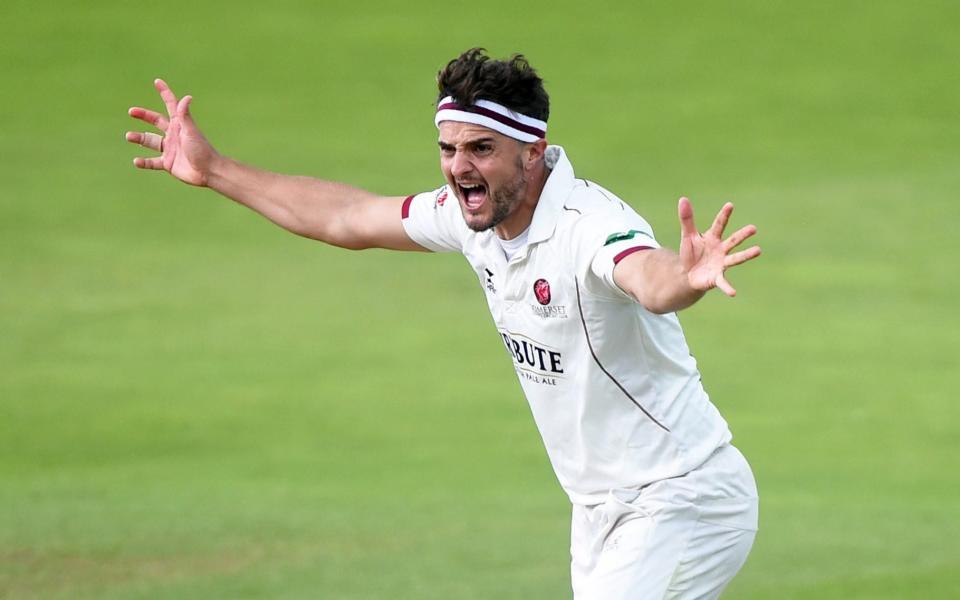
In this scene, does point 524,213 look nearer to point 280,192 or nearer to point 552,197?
point 552,197

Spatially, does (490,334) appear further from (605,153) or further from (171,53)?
(171,53)

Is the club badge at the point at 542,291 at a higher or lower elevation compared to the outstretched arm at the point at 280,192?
lower

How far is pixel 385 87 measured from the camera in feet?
63.2

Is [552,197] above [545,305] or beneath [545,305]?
above

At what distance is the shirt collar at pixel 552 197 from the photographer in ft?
19.2

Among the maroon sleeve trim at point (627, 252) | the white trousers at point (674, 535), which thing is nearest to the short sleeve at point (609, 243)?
the maroon sleeve trim at point (627, 252)

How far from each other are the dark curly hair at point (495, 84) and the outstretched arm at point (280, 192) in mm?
987

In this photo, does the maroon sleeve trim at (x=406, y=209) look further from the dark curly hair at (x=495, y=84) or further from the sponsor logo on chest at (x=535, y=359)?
the sponsor logo on chest at (x=535, y=359)

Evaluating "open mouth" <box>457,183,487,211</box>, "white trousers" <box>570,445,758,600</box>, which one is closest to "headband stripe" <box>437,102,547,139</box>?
"open mouth" <box>457,183,487,211</box>

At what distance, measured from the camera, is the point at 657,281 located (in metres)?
5.23

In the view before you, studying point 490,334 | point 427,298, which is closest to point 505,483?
point 490,334

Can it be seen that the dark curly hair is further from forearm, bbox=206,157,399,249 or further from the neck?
forearm, bbox=206,157,399,249

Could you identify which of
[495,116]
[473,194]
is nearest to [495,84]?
[495,116]

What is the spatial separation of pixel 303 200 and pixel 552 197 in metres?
1.51
